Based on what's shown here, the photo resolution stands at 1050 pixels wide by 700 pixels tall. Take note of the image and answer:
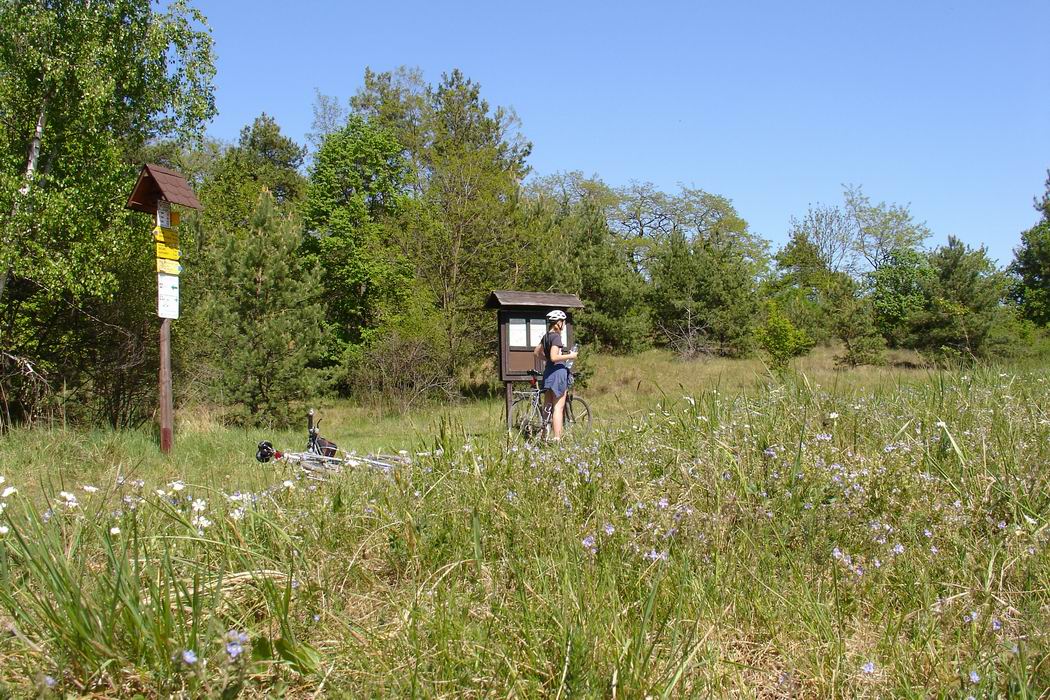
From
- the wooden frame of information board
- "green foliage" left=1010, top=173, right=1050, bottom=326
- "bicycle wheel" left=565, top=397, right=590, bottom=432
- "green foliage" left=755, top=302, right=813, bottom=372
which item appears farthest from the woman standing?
"green foliage" left=1010, top=173, right=1050, bottom=326

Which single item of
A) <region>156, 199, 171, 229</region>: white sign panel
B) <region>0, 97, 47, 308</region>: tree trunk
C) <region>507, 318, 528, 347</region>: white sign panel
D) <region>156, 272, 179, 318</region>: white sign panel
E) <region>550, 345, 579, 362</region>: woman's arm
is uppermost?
<region>0, 97, 47, 308</region>: tree trunk

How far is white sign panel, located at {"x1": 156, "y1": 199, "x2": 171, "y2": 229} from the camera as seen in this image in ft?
30.1

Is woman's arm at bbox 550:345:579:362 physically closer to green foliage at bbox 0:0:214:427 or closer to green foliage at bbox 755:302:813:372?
green foliage at bbox 0:0:214:427

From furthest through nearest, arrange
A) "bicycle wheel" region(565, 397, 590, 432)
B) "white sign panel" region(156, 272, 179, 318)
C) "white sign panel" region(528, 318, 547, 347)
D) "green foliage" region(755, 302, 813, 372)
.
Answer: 1. "green foliage" region(755, 302, 813, 372)
2. "white sign panel" region(528, 318, 547, 347)
3. "white sign panel" region(156, 272, 179, 318)
4. "bicycle wheel" region(565, 397, 590, 432)

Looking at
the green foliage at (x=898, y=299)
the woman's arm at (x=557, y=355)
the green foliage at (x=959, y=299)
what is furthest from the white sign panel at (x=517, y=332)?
the green foliage at (x=898, y=299)

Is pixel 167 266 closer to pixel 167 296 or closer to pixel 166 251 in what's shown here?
pixel 166 251

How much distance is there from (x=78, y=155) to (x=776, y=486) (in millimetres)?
13720

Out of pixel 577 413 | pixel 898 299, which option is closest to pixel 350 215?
pixel 577 413

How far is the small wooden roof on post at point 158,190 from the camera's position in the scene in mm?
9164

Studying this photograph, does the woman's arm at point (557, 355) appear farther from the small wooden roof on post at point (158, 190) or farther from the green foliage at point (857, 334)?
the green foliage at point (857, 334)

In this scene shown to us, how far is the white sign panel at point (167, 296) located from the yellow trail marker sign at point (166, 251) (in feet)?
0.88

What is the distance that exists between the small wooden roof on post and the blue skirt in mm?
4785

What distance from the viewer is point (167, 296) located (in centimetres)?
881

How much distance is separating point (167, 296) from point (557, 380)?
4696 millimetres
